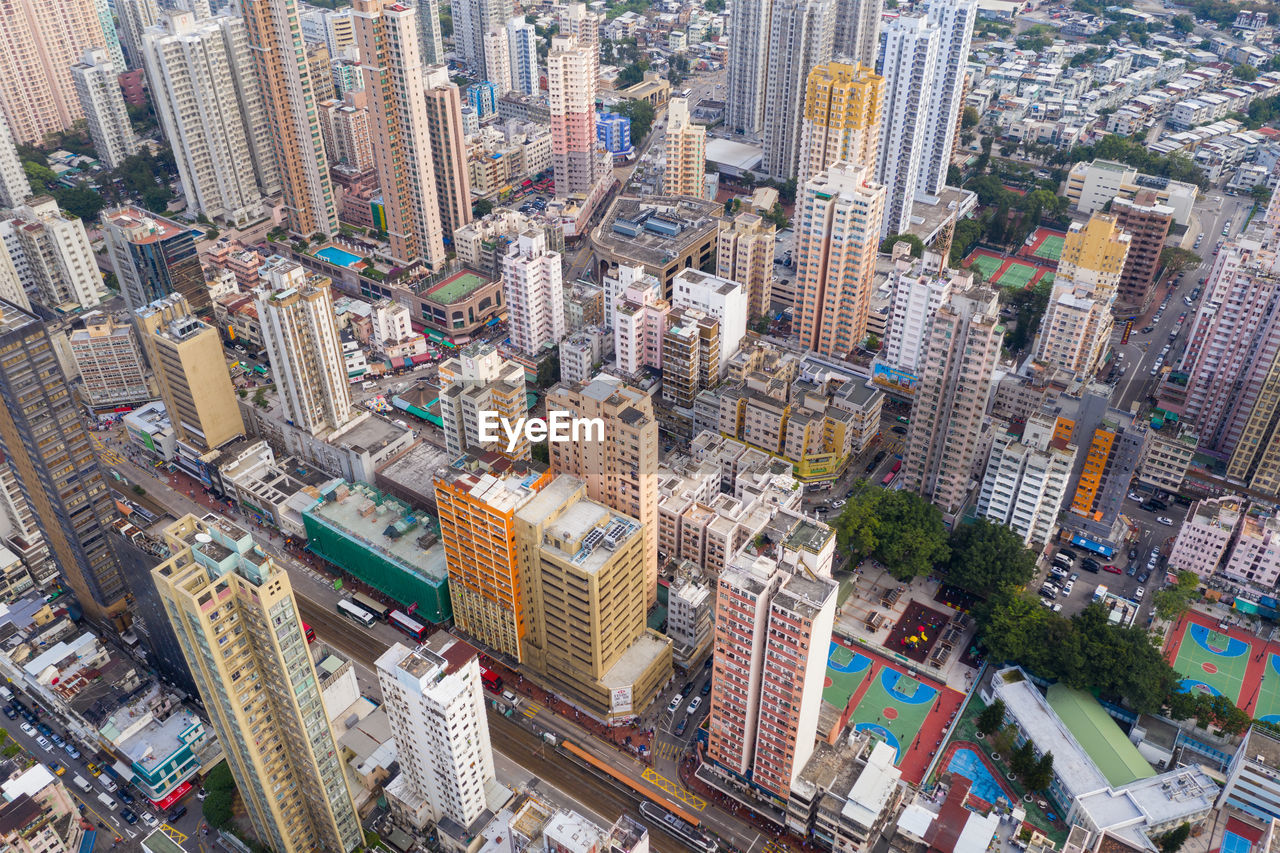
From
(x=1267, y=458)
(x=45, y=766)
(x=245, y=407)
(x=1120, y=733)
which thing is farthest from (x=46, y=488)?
(x=1267, y=458)

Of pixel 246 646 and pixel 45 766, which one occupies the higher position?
pixel 246 646

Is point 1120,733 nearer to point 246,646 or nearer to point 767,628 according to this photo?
point 767,628

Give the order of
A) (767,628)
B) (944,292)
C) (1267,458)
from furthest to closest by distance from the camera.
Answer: (944,292) < (1267,458) < (767,628)

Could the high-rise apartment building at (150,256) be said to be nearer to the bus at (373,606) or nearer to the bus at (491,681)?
the bus at (373,606)

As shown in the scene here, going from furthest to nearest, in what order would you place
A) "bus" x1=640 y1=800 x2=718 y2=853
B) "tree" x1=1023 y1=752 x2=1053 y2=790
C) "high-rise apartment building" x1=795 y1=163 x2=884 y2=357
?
1. "high-rise apartment building" x1=795 y1=163 x2=884 y2=357
2. "tree" x1=1023 y1=752 x2=1053 y2=790
3. "bus" x1=640 y1=800 x2=718 y2=853

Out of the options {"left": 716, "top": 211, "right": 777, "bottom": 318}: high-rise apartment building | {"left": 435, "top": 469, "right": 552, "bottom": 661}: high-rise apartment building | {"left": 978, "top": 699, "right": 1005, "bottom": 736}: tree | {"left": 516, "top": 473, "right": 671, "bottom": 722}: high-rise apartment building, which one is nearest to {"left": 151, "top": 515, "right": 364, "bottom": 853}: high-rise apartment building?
{"left": 435, "top": 469, "right": 552, "bottom": 661}: high-rise apartment building

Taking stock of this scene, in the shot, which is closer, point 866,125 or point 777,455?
point 777,455

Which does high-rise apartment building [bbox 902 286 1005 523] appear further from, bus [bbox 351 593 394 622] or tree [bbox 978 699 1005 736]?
bus [bbox 351 593 394 622]
